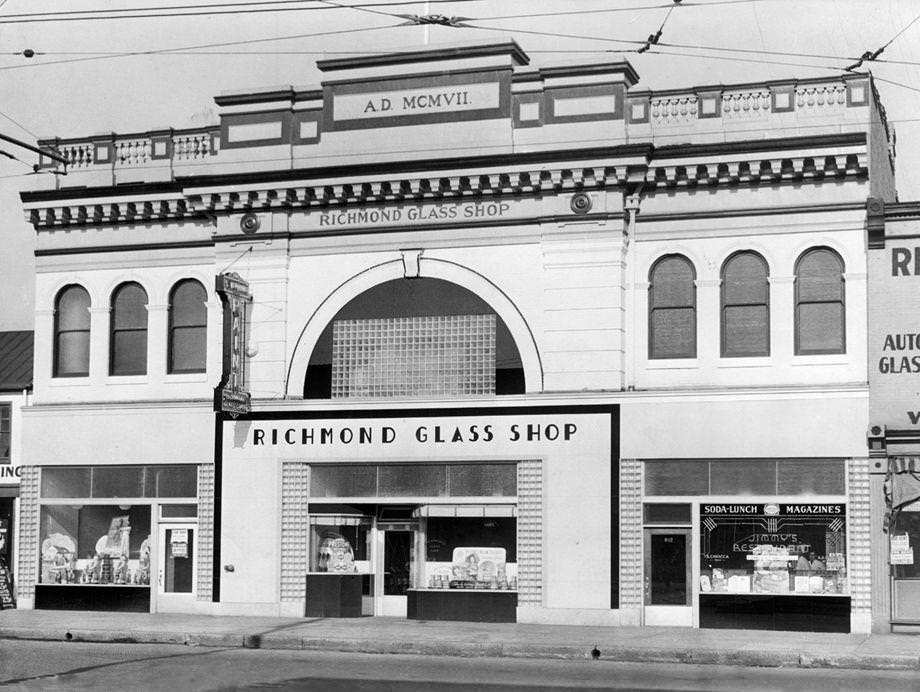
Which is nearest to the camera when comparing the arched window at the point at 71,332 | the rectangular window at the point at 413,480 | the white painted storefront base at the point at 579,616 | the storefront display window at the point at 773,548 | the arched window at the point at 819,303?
the storefront display window at the point at 773,548

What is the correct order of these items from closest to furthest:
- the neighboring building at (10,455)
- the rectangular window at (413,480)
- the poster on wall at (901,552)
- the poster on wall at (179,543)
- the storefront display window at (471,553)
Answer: the poster on wall at (901,552) → the storefront display window at (471,553) → the rectangular window at (413,480) → the poster on wall at (179,543) → the neighboring building at (10,455)

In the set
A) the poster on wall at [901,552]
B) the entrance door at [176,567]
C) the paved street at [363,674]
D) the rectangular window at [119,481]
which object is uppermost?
the rectangular window at [119,481]

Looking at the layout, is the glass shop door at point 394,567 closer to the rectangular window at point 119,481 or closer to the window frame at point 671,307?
the rectangular window at point 119,481

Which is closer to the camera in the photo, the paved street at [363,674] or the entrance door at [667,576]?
the paved street at [363,674]

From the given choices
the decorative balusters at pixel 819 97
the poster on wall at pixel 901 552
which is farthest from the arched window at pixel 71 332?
the poster on wall at pixel 901 552

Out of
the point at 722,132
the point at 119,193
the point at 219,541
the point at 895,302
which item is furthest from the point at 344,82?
the point at 895,302

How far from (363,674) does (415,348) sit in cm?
959

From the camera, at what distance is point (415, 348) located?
2831 cm

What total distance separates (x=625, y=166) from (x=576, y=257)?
1.90 metres

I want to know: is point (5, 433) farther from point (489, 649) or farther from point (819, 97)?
point (819, 97)

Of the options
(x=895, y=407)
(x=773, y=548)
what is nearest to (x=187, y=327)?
→ (x=773, y=548)

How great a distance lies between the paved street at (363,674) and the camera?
60.2ft

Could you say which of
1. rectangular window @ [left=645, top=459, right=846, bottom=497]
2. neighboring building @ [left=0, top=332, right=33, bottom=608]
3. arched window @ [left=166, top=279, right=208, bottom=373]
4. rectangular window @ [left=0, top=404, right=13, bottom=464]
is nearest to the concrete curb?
rectangular window @ [left=645, top=459, right=846, bottom=497]

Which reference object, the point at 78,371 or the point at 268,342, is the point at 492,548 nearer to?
the point at 268,342
